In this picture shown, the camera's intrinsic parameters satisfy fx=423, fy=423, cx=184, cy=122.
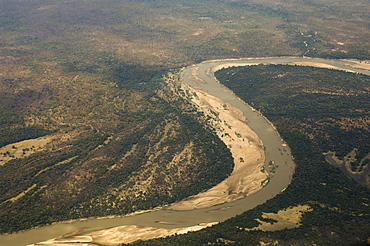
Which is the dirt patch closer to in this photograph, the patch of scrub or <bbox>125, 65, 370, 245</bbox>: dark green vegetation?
<bbox>125, 65, 370, 245</bbox>: dark green vegetation

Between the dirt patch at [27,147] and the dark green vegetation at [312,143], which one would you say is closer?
the dark green vegetation at [312,143]

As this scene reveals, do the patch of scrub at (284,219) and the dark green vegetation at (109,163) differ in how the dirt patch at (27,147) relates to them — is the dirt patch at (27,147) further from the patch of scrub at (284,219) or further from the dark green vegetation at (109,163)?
the patch of scrub at (284,219)

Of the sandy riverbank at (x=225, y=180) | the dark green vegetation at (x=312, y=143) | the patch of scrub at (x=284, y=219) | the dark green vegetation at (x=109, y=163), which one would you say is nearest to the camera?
the dark green vegetation at (x=312, y=143)

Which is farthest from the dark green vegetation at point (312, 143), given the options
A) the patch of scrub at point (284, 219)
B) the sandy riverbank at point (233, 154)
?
the sandy riverbank at point (233, 154)

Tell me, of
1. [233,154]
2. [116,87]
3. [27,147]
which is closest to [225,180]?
[233,154]

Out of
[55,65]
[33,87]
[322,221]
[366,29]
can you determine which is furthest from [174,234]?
[366,29]

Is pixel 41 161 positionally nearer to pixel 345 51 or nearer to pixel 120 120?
pixel 120 120

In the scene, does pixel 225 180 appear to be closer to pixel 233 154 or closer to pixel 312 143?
pixel 233 154
